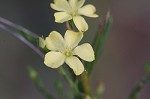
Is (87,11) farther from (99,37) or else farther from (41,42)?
(41,42)

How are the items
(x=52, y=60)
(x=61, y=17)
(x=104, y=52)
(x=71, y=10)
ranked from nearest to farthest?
(x=52, y=60) → (x=61, y=17) → (x=71, y=10) → (x=104, y=52)

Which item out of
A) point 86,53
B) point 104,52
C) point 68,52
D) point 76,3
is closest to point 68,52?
point 68,52

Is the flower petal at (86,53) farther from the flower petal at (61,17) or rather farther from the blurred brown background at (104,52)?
the blurred brown background at (104,52)

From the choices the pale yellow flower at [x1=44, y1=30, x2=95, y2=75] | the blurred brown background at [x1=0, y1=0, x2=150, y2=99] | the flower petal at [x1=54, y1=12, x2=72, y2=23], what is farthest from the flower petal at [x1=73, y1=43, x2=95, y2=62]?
the blurred brown background at [x1=0, y1=0, x2=150, y2=99]

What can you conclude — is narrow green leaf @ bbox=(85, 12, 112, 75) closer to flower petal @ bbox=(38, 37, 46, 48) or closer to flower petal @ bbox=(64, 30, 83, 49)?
flower petal @ bbox=(64, 30, 83, 49)

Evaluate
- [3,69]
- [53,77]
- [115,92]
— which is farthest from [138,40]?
[3,69]

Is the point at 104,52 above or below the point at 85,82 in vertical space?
below
